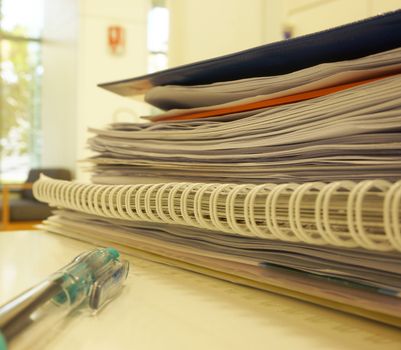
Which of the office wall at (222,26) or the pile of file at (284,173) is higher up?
the office wall at (222,26)

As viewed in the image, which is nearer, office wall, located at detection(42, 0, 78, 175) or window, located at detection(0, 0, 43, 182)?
office wall, located at detection(42, 0, 78, 175)

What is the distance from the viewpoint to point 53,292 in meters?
0.26

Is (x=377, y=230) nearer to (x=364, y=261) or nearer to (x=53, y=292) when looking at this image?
(x=364, y=261)

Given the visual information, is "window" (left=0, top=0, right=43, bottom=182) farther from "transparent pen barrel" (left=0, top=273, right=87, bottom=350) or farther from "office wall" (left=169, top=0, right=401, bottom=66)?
"transparent pen barrel" (left=0, top=273, right=87, bottom=350)

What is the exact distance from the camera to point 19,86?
4.41 meters

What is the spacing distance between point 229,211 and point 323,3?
117cm

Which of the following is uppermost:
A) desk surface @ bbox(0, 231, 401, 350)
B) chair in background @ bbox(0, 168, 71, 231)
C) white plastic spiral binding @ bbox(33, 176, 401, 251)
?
white plastic spiral binding @ bbox(33, 176, 401, 251)

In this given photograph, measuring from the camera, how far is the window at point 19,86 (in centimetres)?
429

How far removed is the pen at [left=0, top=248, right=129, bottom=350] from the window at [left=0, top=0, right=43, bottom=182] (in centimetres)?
431

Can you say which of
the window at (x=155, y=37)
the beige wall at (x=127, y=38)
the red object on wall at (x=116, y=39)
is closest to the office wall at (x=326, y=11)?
the beige wall at (x=127, y=38)

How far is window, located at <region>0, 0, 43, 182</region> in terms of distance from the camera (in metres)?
4.29

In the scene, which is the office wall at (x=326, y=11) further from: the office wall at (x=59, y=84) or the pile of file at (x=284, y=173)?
the office wall at (x=59, y=84)

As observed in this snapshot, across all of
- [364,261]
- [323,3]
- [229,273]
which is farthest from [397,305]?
[323,3]

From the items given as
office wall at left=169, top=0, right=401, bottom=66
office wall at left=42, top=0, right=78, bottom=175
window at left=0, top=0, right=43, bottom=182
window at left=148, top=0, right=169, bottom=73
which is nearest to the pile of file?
office wall at left=169, top=0, right=401, bottom=66
